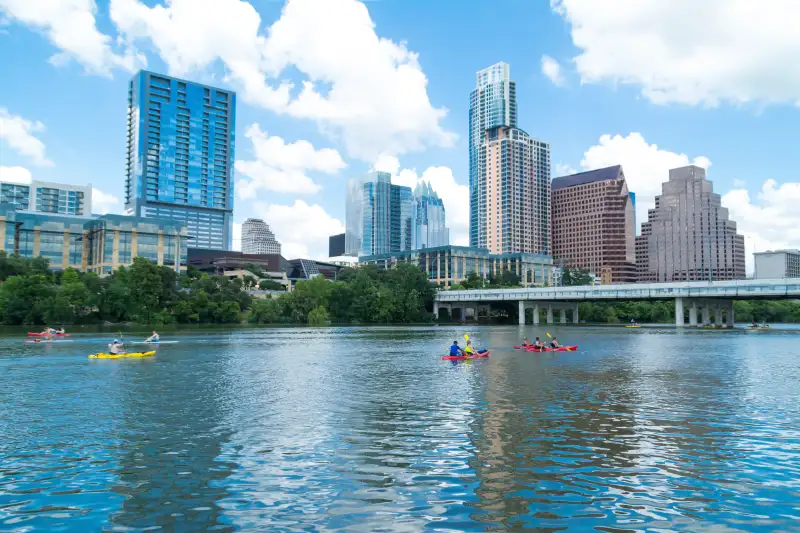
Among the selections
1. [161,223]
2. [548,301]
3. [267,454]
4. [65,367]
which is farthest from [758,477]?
[161,223]

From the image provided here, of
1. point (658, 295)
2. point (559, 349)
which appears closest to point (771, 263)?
point (658, 295)

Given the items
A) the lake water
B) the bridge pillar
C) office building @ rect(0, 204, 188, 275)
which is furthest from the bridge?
the lake water

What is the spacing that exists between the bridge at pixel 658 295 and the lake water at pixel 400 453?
84.3 m

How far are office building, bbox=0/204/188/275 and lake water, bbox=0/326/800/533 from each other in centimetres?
14911

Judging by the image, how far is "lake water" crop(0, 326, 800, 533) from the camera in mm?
11797

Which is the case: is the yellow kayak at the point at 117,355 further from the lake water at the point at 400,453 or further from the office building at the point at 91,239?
the office building at the point at 91,239

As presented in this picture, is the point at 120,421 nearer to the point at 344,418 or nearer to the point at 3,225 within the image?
the point at 344,418

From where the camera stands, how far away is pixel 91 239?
181 m

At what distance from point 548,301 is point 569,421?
13895cm

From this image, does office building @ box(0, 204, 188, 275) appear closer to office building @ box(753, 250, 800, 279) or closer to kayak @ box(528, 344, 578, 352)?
kayak @ box(528, 344, 578, 352)

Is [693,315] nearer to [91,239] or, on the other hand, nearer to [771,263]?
[771,263]

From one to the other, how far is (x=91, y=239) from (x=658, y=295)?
515 feet

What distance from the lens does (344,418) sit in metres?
21.9

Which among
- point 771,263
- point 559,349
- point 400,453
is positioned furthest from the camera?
point 771,263
